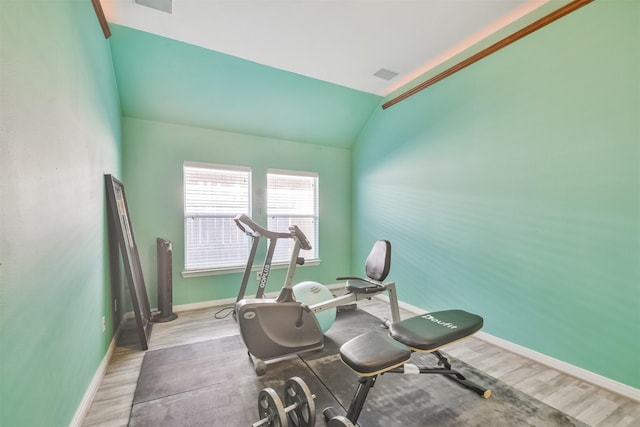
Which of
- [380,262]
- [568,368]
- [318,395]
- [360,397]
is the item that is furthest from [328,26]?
[568,368]

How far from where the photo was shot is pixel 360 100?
13.5ft

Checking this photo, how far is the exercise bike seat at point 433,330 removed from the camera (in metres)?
1.68

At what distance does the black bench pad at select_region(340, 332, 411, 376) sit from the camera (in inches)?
53.6

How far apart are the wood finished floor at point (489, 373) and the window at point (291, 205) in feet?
5.25

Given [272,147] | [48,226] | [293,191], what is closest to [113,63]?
[272,147]

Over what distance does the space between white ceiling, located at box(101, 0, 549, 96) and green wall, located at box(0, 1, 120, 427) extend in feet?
2.35

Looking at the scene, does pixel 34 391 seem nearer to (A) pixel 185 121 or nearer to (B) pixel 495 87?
(A) pixel 185 121

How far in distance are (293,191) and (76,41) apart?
120 inches

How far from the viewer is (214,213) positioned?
3852 millimetres

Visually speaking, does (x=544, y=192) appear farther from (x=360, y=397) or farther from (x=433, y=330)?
(x=360, y=397)

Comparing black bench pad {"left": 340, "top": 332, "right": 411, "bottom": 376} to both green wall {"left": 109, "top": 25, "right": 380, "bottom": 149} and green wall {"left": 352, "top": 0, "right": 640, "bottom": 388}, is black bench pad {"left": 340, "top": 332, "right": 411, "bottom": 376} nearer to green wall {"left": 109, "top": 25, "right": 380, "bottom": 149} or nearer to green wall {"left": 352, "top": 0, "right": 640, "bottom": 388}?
green wall {"left": 352, "top": 0, "right": 640, "bottom": 388}

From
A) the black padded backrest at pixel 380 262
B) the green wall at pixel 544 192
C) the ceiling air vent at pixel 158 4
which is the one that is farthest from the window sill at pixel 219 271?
the ceiling air vent at pixel 158 4

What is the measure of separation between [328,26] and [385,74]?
1.20 m

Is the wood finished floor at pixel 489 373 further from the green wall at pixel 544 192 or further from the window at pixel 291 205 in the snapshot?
the window at pixel 291 205
